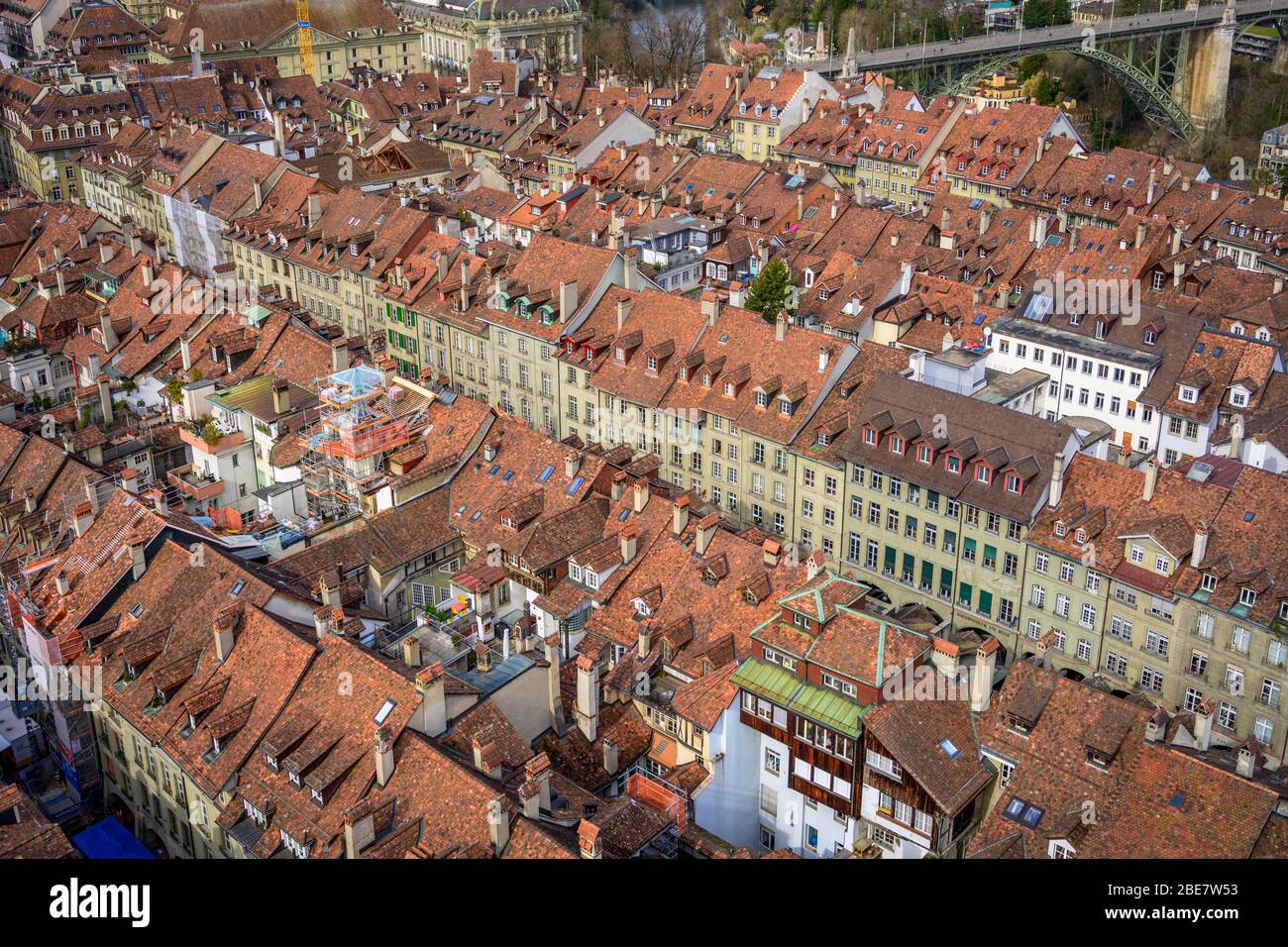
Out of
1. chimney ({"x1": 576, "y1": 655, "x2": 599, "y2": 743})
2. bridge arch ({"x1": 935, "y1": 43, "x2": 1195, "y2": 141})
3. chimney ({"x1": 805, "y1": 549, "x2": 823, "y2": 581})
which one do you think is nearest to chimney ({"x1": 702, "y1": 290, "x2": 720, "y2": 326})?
chimney ({"x1": 805, "y1": 549, "x2": 823, "y2": 581})

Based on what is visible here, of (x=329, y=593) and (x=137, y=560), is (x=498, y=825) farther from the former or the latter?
(x=137, y=560)

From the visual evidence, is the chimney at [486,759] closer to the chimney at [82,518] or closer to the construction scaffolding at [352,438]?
the construction scaffolding at [352,438]

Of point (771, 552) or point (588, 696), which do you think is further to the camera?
point (771, 552)

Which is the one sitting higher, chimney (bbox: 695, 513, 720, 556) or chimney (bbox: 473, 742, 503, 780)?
chimney (bbox: 695, 513, 720, 556)

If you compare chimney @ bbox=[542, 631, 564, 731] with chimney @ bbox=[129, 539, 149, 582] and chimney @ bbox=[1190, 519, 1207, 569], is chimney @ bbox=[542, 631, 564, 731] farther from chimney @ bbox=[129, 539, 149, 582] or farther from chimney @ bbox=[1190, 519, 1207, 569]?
chimney @ bbox=[1190, 519, 1207, 569]

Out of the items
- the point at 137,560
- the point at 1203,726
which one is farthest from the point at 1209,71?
the point at 137,560

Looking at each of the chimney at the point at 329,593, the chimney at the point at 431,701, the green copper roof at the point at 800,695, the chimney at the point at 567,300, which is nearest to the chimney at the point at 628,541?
the green copper roof at the point at 800,695

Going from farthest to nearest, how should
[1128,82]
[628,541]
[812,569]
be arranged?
[1128,82]
[628,541]
[812,569]

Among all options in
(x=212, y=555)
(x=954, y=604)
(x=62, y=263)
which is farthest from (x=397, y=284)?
(x=954, y=604)
